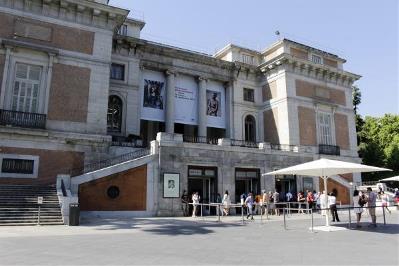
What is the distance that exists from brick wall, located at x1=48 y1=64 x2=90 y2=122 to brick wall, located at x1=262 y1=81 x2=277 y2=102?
16.5m

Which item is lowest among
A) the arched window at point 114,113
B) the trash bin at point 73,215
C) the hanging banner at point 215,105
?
the trash bin at point 73,215

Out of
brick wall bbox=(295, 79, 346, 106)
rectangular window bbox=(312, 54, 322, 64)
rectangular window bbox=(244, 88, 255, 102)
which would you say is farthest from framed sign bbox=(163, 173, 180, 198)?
rectangular window bbox=(312, 54, 322, 64)

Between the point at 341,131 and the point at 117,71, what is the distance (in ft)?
67.6

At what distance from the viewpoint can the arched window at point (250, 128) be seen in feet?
108

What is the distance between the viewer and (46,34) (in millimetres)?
21875

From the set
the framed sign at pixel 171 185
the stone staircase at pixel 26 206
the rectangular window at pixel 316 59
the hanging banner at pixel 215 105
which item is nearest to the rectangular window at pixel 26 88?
the stone staircase at pixel 26 206

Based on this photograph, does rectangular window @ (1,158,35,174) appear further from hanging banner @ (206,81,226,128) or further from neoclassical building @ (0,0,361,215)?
hanging banner @ (206,81,226,128)

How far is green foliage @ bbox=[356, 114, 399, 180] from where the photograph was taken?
136 ft

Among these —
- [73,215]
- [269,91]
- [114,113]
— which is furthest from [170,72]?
[73,215]

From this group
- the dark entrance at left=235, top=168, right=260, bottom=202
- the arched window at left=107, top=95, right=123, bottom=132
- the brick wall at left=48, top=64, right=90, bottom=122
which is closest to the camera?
the brick wall at left=48, top=64, right=90, bottom=122

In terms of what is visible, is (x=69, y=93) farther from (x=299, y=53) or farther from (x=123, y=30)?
(x=299, y=53)

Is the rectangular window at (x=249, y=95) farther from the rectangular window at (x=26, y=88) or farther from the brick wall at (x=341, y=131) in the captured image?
the rectangular window at (x=26, y=88)

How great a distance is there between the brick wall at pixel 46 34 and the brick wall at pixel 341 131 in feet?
73.4

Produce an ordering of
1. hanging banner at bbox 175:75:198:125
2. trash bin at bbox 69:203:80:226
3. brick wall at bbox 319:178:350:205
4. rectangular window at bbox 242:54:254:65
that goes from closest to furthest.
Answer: trash bin at bbox 69:203:80:226 < brick wall at bbox 319:178:350:205 < hanging banner at bbox 175:75:198:125 < rectangular window at bbox 242:54:254:65
